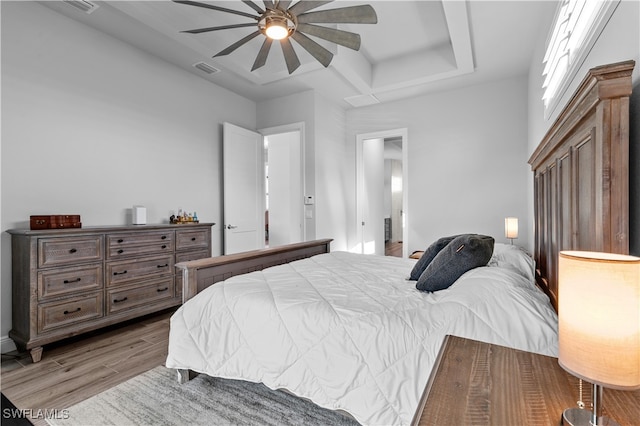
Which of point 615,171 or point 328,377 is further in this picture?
point 328,377

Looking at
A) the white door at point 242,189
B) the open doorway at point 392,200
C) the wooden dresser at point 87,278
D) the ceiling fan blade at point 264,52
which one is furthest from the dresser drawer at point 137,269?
the open doorway at point 392,200

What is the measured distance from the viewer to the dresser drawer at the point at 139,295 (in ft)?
9.21

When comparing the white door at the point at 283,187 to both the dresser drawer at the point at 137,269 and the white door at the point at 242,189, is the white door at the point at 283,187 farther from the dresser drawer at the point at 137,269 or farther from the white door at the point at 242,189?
the dresser drawer at the point at 137,269

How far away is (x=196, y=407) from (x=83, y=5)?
10.8 ft

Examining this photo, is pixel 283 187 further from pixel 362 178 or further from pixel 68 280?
pixel 68 280

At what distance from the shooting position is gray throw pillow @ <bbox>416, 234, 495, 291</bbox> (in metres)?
1.78

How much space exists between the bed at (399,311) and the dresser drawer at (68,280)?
50.3 inches

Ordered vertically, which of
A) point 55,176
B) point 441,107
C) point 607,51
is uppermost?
point 441,107

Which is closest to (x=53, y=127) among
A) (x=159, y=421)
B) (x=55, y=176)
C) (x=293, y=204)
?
(x=55, y=176)

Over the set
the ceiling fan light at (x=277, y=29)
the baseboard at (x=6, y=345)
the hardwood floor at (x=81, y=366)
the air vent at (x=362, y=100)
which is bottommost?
the hardwood floor at (x=81, y=366)

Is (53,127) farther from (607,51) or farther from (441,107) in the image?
(441,107)

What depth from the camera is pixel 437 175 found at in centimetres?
441

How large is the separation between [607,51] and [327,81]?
10.5ft

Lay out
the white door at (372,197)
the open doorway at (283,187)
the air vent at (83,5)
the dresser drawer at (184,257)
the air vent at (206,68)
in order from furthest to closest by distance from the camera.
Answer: the open doorway at (283,187), the white door at (372,197), the air vent at (206,68), the dresser drawer at (184,257), the air vent at (83,5)
